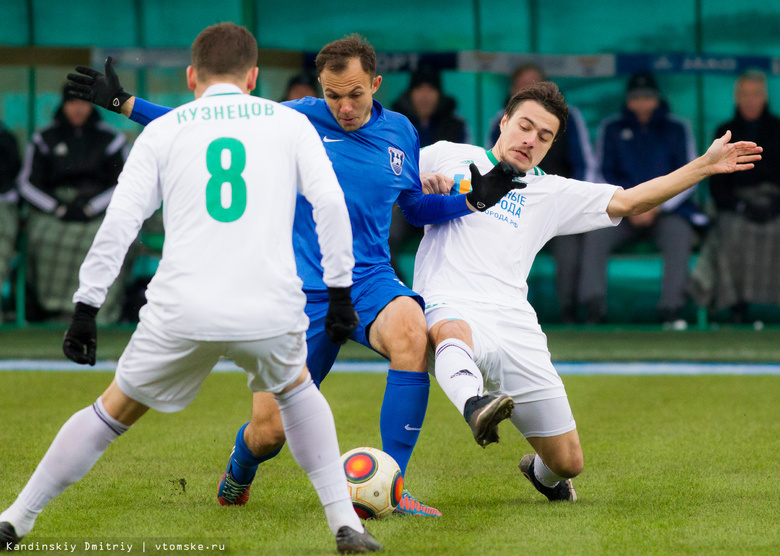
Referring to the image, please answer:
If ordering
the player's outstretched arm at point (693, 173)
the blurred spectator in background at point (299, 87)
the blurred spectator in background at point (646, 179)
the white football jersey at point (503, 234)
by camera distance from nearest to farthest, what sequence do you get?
the player's outstretched arm at point (693, 173), the white football jersey at point (503, 234), the blurred spectator in background at point (299, 87), the blurred spectator in background at point (646, 179)

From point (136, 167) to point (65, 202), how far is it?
778 centimetres

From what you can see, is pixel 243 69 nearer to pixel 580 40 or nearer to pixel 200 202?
pixel 200 202

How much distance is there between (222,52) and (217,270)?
2.39 ft

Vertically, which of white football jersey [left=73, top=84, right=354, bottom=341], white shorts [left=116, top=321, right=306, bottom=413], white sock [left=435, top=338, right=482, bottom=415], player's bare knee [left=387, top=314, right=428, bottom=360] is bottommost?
white sock [left=435, top=338, right=482, bottom=415]

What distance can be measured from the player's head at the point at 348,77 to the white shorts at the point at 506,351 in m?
0.89

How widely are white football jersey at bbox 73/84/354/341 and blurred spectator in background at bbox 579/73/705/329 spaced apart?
7561 millimetres

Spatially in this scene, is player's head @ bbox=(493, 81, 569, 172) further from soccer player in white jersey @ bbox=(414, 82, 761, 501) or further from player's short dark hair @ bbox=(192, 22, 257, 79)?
player's short dark hair @ bbox=(192, 22, 257, 79)

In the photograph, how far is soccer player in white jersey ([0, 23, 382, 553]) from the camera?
3.36 meters

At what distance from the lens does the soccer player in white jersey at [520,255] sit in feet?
15.2

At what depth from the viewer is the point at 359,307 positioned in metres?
4.45

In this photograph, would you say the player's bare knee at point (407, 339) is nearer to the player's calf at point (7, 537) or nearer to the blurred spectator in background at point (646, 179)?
the player's calf at point (7, 537)

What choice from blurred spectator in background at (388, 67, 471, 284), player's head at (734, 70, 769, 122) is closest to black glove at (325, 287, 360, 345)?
blurred spectator in background at (388, 67, 471, 284)

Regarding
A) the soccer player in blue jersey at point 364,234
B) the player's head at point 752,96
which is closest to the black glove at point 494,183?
the soccer player in blue jersey at point 364,234

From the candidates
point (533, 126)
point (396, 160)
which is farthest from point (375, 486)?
point (533, 126)
